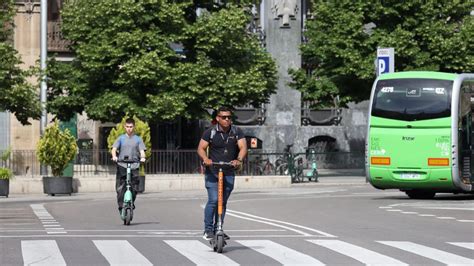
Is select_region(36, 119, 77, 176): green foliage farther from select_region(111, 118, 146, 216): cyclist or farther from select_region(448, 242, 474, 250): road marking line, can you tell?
select_region(448, 242, 474, 250): road marking line

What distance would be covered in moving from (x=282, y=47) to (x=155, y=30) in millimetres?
16453

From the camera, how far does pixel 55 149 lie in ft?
121

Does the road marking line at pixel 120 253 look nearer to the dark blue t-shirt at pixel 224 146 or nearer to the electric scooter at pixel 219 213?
the electric scooter at pixel 219 213

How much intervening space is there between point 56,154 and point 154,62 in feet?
28.3

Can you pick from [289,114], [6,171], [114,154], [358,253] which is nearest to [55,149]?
[6,171]

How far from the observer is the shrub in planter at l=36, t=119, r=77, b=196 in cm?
3688

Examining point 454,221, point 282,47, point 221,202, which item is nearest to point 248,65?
point 282,47

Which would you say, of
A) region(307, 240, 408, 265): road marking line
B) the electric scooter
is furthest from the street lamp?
the electric scooter

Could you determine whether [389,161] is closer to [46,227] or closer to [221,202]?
[46,227]

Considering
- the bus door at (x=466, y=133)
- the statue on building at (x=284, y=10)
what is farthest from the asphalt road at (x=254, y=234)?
the statue on building at (x=284, y=10)

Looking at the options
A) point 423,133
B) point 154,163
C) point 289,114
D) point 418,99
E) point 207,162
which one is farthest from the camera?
point 289,114

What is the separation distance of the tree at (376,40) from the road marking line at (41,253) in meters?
33.6

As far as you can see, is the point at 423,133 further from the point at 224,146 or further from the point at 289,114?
the point at 289,114

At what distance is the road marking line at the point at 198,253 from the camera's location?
14375mm
